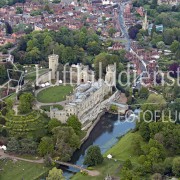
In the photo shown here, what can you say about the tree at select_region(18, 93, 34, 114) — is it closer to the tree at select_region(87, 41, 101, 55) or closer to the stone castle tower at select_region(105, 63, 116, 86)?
the stone castle tower at select_region(105, 63, 116, 86)

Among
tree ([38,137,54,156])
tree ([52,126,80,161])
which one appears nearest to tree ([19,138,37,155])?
tree ([38,137,54,156])

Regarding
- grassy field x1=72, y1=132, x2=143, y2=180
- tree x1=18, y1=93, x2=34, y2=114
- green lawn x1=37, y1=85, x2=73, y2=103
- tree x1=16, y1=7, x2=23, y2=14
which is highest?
tree x1=16, y1=7, x2=23, y2=14

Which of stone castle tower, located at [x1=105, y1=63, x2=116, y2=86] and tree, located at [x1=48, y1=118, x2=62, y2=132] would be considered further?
stone castle tower, located at [x1=105, y1=63, x2=116, y2=86]

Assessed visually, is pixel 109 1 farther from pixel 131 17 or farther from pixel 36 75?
pixel 36 75

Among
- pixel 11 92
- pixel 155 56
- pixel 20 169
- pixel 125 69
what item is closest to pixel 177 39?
pixel 155 56

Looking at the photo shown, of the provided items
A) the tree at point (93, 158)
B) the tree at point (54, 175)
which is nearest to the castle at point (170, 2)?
the tree at point (93, 158)

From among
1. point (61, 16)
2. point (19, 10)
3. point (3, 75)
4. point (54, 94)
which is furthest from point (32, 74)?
point (19, 10)

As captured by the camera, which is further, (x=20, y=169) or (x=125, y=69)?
(x=125, y=69)
